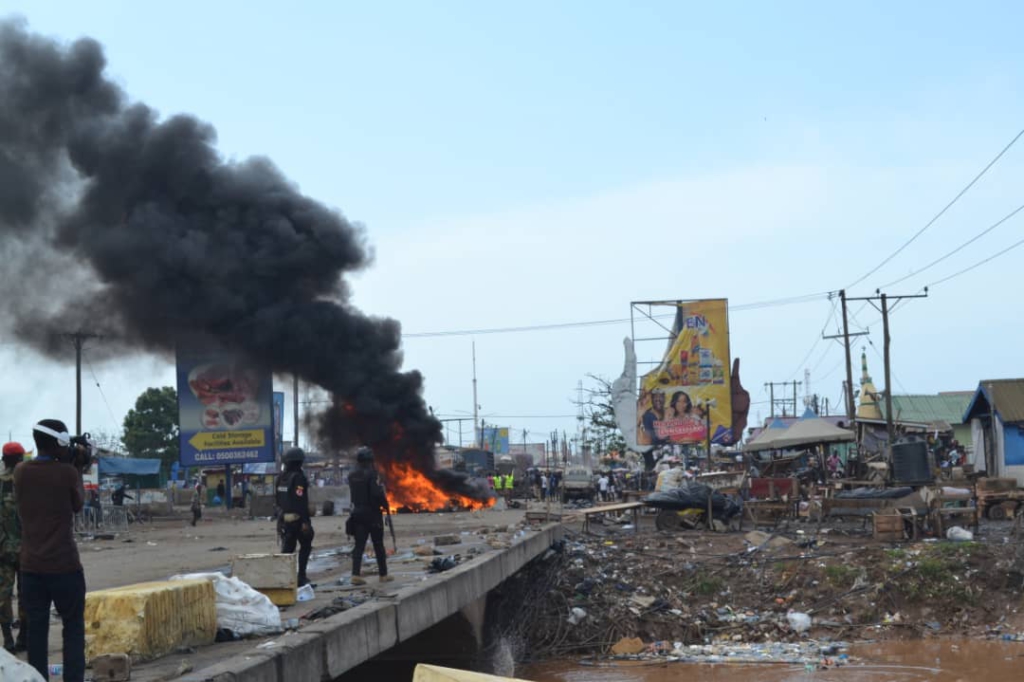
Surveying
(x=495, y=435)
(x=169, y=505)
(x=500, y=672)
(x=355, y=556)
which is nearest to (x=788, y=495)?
(x=500, y=672)

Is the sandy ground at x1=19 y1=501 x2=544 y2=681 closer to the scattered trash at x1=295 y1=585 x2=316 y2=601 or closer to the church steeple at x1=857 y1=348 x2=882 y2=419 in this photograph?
the scattered trash at x1=295 y1=585 x2=316 y2=601

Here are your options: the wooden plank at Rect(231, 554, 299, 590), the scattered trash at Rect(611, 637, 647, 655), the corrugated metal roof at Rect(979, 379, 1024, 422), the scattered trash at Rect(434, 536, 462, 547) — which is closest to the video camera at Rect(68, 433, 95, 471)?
the wooden plank at Rect(231, 554, 299, 590)

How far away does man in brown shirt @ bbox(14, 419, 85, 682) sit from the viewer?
19.4 ft

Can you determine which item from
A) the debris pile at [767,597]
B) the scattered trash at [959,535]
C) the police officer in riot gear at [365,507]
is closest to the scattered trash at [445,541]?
the debris pile at [767,597]

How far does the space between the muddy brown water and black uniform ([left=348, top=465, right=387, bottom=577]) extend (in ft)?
13.2

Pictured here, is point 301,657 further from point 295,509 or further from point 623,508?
point 623,508

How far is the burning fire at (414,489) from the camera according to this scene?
3494 centimetres

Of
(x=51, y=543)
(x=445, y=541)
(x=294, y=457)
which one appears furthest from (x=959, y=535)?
(x=51, y=543)

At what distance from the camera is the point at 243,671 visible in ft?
20.7

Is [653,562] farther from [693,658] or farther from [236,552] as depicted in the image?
[236,552]

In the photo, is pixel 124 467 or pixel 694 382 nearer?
pixel 694 382

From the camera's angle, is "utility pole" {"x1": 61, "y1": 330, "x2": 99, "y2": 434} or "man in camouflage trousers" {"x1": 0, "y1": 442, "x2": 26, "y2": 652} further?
"utility pole" {"x1": 61, "y1": 330, "x2": 99, "y2": 434}

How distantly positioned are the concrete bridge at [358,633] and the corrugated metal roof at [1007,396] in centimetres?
2429

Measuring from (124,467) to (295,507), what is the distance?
35330mm
